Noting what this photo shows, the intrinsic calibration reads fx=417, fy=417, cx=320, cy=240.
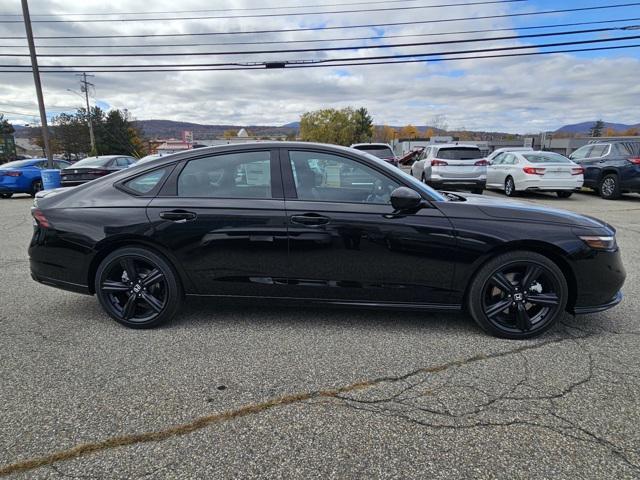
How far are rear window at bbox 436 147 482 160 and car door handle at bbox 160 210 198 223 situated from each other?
10862 millimetres

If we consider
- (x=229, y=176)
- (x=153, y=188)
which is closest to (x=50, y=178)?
(x=153, y=188)

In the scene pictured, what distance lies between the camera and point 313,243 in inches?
128

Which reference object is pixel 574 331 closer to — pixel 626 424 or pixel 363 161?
pixel 626 424

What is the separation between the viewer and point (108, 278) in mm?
3514

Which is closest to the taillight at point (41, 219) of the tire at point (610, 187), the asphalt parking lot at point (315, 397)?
the asphalt parking lot at point (315, 397)

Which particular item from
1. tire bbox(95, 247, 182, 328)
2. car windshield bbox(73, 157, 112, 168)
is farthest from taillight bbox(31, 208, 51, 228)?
car windshield bbox(73, 157, 112, 168)

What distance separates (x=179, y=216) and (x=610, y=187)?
13.7 metres

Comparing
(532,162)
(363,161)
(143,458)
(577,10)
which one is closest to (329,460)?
(143,458)

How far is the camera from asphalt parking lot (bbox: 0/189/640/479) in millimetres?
1988

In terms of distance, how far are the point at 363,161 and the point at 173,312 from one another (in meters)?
2.01

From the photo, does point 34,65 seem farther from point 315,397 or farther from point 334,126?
point 334,126

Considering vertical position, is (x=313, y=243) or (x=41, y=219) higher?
(x=41, y=219)

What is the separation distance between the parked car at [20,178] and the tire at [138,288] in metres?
13.4

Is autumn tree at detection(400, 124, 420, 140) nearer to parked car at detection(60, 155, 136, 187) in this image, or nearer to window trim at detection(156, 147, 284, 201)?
parked car at detection(60, 155, 136, 187)
